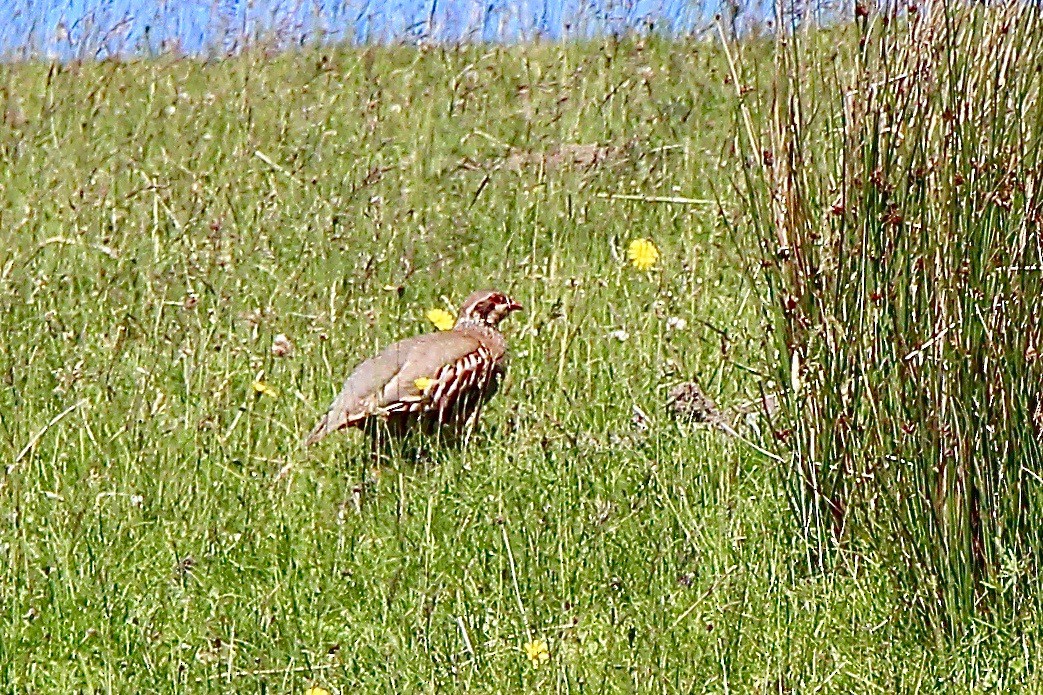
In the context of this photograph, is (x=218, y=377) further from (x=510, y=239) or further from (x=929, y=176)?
(x=929, y=176)

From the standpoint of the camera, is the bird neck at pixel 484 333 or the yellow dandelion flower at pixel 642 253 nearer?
the bird neck at pixel 484 333

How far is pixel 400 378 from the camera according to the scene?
17.0ft

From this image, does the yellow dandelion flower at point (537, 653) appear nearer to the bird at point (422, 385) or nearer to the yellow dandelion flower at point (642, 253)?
the bird at point (422, 385)

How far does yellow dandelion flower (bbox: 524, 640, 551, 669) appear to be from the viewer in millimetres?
3570

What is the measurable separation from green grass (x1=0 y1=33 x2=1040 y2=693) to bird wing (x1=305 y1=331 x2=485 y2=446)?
133mm

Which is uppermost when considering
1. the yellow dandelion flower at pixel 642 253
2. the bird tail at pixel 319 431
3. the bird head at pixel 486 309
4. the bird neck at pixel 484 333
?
the yellow dandelion flower at pixel 642 253

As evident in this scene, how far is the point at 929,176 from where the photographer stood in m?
3.68

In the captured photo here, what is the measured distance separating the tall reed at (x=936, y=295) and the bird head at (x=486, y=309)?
1923mm

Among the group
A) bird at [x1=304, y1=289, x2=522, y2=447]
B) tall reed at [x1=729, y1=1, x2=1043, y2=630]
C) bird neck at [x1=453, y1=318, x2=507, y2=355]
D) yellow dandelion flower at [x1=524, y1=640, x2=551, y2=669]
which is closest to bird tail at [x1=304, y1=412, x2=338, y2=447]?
bird at [x1=304, y1=289, x2=522, y2=447]

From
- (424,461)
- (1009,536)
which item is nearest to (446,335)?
(424,461)

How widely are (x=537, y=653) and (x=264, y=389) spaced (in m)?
2.06

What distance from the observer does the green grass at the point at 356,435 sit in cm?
376

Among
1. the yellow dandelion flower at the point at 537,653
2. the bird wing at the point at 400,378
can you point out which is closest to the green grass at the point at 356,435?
the yellow dandelion flower at the point at 537,653

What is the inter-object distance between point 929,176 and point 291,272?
3.49m
